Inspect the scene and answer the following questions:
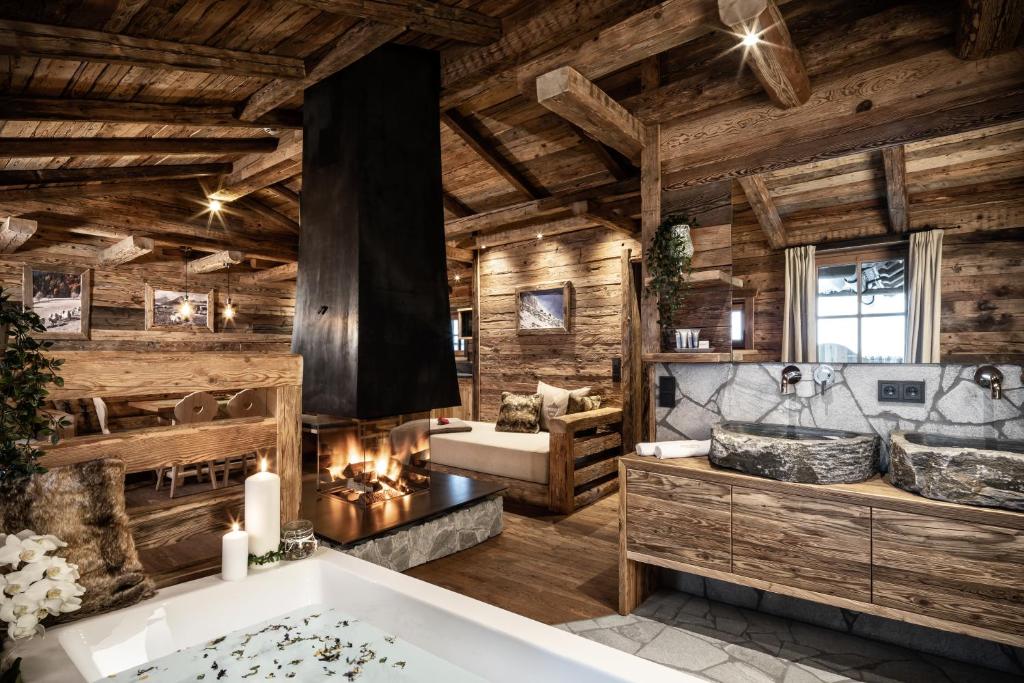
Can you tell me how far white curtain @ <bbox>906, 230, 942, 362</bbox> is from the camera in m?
2.06

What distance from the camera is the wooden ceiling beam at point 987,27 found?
190cm

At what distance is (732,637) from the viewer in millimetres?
2408

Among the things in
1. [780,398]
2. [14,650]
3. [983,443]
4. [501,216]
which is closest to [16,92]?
[14,650]

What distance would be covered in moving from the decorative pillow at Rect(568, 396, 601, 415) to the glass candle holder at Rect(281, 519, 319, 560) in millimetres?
3053

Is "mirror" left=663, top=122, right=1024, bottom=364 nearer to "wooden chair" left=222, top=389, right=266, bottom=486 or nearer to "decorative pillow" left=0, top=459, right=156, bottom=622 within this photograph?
"decorative pillow" left=0, top=459, right=156, bottom=622

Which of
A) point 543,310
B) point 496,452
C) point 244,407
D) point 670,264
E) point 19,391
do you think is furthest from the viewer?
point 543,310

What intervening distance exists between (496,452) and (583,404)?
0.91 meters

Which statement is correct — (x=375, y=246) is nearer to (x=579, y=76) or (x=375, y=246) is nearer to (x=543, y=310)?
(x=579, y=76)

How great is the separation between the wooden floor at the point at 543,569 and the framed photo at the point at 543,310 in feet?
7.36

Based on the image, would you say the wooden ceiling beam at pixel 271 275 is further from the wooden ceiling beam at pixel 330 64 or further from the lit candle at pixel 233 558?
the lit candle at pixel 233 558

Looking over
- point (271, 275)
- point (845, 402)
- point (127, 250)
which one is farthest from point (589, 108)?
point (271, 275)

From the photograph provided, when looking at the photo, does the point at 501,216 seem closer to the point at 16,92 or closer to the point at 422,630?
the point at 16,92

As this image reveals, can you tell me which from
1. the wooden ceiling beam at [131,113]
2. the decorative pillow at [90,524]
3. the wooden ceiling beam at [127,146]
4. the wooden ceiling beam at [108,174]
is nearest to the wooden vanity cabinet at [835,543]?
the decorative pillow at [90,524]

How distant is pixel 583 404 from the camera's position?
4797 millimetres
